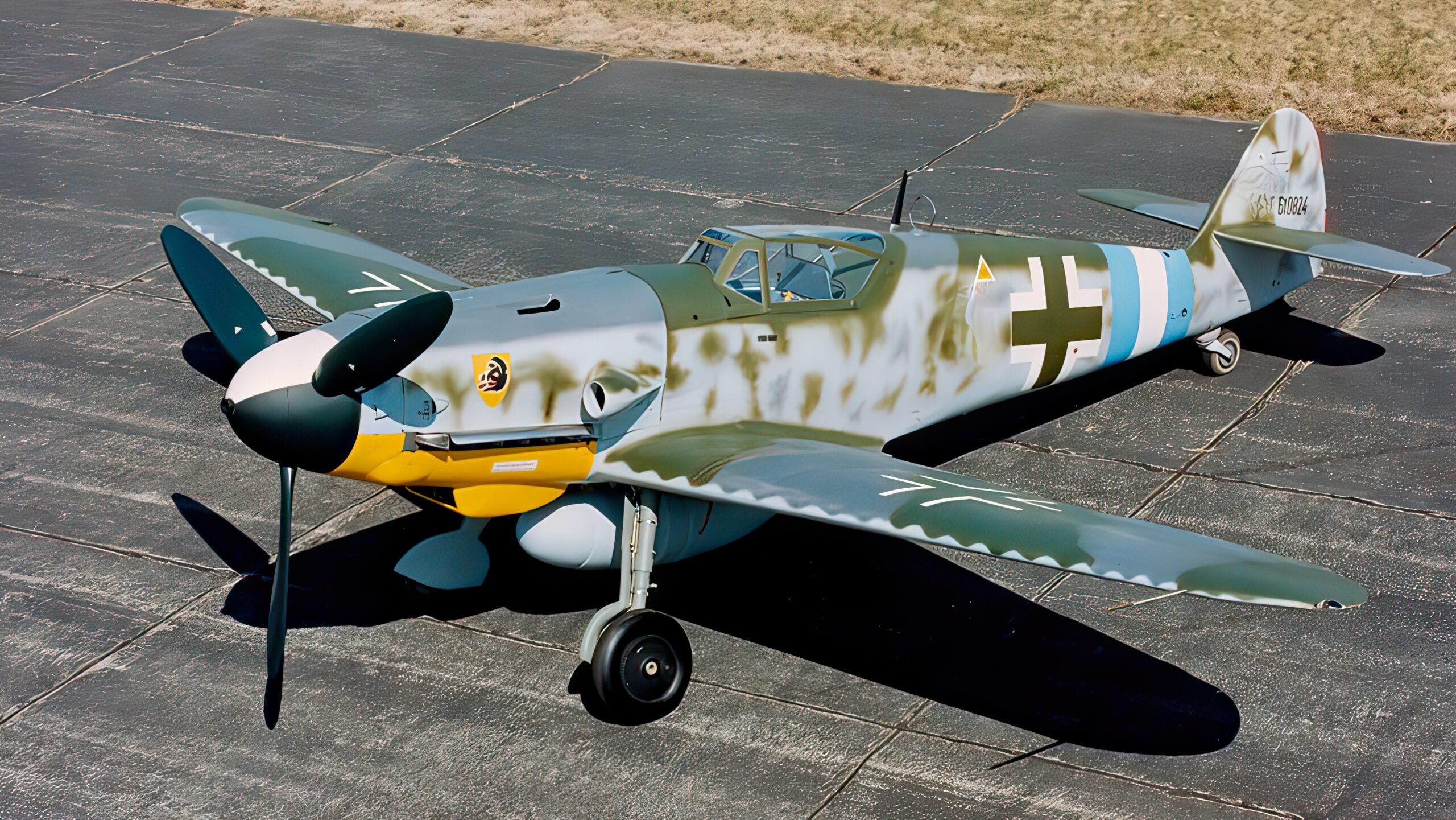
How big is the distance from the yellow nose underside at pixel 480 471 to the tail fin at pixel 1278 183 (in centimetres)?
556

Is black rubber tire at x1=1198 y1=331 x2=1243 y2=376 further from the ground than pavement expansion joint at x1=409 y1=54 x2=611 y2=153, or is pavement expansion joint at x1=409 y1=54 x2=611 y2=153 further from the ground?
pavement expansion joint at x1=409 y1=54 x2=611 y2=153

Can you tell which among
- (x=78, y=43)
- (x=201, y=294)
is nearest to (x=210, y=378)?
(x=201, y=294)

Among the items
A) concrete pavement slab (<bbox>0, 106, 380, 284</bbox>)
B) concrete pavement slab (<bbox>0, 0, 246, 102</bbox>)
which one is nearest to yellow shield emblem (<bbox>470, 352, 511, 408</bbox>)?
concrete pavement slab (<bbox>0, 106, 380, 284</bbox>)

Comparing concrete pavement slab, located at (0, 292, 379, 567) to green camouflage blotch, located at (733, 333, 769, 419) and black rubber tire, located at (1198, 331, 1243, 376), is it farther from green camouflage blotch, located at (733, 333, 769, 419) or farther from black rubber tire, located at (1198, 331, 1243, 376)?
black rubber tire, located at (1198, 331, 1243, 376)

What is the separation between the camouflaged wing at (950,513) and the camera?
623cm

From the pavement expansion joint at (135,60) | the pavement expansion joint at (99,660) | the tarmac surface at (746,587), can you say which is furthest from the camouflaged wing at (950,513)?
the pavement expansion joint at (135,60)

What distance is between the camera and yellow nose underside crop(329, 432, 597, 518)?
23.5 feet

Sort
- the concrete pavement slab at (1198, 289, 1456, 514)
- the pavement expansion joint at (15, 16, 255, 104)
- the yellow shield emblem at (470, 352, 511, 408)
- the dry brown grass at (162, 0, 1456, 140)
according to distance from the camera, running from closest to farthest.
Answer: the yellow shield emblem at (470, 352, 511, 408) → the concrete pavement slab at (1198, 289, 1456, 514) → the dry brown grass at (162, 0, 1456, 140) → the pavement expansion joint at (15, 16, 255, 104)

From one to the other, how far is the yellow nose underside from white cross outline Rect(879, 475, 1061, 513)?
1.68 metres

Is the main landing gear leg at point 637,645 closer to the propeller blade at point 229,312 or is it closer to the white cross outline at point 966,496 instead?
the white cross outline at point 966,496

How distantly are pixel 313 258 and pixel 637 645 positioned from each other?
14.9 ft

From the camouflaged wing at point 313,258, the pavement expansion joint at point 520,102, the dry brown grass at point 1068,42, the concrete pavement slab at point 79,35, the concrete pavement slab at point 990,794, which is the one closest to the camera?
the concrete pavement slab at point 990,794

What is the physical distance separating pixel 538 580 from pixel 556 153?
8.07 metres

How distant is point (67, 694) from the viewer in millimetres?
7660
